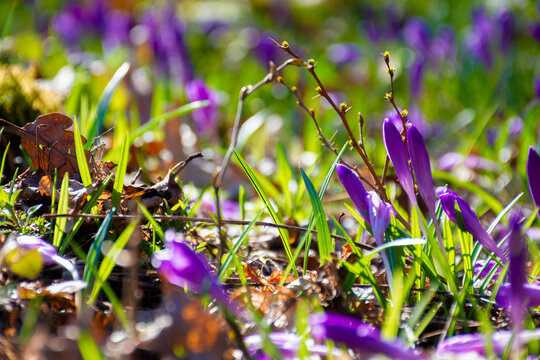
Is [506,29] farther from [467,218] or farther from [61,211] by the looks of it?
[61,211]

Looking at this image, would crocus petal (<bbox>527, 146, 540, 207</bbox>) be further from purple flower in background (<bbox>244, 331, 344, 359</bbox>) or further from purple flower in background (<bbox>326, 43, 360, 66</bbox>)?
purple flower in background (<bbox>326, 43, 360, 66</bbox>)

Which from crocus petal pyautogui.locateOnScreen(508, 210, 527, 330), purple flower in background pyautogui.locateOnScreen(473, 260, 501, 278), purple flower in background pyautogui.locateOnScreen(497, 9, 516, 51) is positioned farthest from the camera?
purple flower in background pyautogui.locateOnScreen(497, 9, 516, 51)

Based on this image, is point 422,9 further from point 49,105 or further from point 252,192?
point 49,105

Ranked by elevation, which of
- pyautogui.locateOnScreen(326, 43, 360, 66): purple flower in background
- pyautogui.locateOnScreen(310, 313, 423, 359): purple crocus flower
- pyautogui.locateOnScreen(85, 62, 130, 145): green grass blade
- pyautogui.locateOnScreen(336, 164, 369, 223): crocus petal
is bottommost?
pyautogui.locateOnScreen(326, 43, 360, 66): purple flower in background

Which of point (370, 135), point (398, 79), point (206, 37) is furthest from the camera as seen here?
point (206, 37)

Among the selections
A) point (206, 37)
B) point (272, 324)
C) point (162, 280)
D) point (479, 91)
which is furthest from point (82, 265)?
point (206, 37)

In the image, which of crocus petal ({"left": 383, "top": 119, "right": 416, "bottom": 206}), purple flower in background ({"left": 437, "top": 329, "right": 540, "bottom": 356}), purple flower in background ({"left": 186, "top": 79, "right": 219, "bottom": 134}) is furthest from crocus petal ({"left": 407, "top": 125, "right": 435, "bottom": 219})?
purple flower in background ({"left": 186, "top": 79, "right": 219, "bottom": 134})
